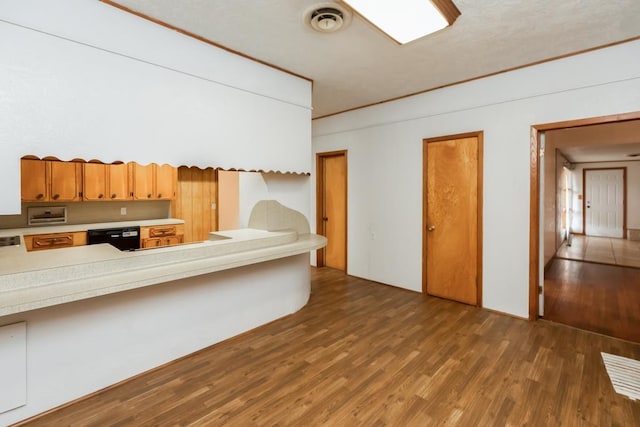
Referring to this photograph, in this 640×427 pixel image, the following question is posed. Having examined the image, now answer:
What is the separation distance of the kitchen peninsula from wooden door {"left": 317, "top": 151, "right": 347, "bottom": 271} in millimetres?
2103

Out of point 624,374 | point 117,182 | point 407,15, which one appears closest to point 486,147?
point 407,15

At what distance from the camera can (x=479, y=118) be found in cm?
362

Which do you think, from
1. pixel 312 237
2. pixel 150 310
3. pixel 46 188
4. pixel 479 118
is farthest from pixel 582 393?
pixel 46 188

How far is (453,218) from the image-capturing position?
3885mm

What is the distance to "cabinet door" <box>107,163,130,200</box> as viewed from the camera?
4379 millimetres

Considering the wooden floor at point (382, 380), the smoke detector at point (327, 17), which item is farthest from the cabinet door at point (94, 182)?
the smoke detector at point (327, 17)

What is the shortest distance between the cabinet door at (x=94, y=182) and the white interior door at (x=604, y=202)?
12467 mm

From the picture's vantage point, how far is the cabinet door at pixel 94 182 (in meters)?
4.16

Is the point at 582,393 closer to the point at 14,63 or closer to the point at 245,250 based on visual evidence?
the point at 245,250

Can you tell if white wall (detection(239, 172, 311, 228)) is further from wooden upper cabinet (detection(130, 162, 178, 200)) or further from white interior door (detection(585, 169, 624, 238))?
white interior door (detection(585, 169, 624, 238))

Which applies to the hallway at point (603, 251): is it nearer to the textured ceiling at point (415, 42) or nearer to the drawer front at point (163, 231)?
the textured ceiling at point (415, 42)

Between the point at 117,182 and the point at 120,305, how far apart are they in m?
2.88

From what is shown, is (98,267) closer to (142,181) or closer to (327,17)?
(327,17)

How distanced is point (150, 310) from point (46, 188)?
280 cm
